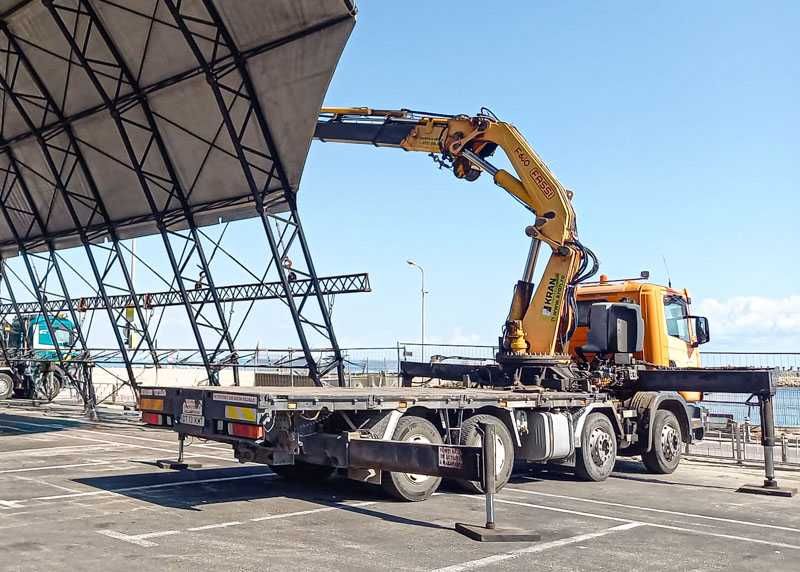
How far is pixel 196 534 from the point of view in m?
8.16

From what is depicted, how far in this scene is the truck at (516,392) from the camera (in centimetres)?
950

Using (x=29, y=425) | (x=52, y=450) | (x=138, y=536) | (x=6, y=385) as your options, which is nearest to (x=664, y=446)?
(x=138, y=536)

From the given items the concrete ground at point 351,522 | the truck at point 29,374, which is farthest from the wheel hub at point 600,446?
the truck at point 29,374

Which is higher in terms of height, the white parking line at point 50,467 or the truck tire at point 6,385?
the truck tire at point 6,385

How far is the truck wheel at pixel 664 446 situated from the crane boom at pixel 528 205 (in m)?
2.17

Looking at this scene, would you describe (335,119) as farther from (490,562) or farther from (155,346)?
(490,562)

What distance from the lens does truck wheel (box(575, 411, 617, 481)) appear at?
499 inches

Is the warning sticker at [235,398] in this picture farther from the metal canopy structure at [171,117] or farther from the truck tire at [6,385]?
the truck tire at [6,385]

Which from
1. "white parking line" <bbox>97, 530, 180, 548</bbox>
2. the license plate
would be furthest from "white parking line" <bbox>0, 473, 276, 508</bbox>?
"white parking line" <bbox>97, 530, 180, 548</bbox>

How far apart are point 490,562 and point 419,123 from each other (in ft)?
40.8

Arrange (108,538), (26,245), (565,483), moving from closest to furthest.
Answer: (108,538)
(565,483)
(26,245)

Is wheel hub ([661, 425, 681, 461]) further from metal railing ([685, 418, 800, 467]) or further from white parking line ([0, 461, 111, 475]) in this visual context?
white parking line ([0, 461, 111, 475])

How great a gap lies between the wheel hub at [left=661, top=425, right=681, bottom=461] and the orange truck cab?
4.08ft

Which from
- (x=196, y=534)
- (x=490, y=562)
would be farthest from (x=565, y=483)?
(x=196, y=534)
